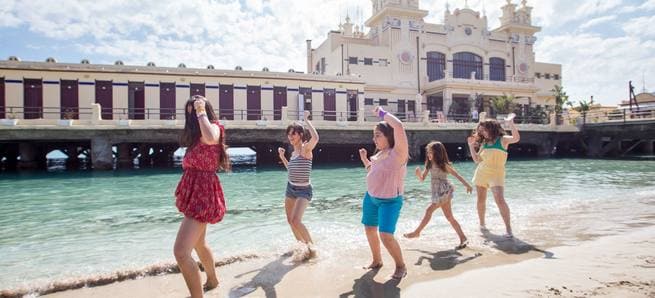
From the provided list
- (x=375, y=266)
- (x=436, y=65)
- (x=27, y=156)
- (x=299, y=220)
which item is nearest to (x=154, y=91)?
(x=27, y=156)

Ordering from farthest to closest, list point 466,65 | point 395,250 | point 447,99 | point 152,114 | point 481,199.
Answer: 1. point 466,65
2. point 447,99
3. point 152,114
4. point 481,199
5. point 395,250

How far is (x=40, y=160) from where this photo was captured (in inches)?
971

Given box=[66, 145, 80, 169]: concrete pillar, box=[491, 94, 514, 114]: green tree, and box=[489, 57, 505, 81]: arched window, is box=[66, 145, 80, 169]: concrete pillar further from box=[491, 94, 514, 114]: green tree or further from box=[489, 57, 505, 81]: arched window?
box=[489, 57, 505, 81]: arched window

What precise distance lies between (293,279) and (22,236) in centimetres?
545

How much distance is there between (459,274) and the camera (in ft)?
13.4

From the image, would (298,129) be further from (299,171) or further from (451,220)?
(451,220)

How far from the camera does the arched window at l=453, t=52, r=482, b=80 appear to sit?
4138cm

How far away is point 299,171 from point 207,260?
1648mm

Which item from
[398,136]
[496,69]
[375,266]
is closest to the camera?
[398,136]

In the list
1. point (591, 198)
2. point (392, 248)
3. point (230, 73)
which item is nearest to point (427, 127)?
point (230, 73)

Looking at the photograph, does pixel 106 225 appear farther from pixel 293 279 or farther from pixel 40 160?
pixel 40 160

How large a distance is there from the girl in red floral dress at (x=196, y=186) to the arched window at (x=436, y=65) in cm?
3900

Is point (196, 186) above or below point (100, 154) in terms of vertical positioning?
below

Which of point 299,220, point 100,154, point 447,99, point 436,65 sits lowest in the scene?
point 299,220
